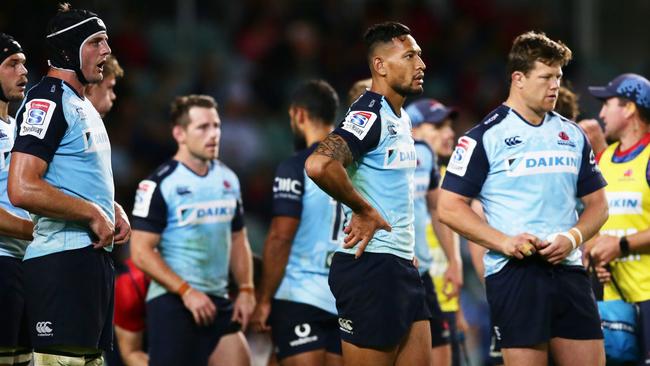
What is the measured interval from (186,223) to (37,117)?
7.27 feet

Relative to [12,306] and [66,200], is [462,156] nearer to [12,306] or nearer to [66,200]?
[66,200]

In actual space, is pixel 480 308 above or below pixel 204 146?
below

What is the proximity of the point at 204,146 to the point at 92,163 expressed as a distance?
2.07 m

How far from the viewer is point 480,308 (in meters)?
12.8

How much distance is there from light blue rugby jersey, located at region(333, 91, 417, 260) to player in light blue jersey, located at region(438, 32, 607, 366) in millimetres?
365

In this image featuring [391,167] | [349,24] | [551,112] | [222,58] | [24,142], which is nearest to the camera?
[24,142]

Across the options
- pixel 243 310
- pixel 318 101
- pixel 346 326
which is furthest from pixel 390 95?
pixel 243 310

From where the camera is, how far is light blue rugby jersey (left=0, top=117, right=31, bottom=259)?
631 centimetres

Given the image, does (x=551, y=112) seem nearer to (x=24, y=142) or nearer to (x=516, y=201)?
(x=516, y=201)

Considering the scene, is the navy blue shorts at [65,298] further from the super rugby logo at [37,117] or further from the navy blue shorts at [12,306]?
the super rugby logo at [37,117]

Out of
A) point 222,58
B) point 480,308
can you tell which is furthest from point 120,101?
point 480,308

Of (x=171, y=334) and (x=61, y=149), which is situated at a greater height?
(x=61, y=149)

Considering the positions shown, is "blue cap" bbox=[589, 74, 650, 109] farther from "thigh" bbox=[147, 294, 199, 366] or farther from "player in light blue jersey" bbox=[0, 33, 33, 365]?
"player in light blue jersey" bbox=[0, 33, 33, 365]

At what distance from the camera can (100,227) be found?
5.70m
